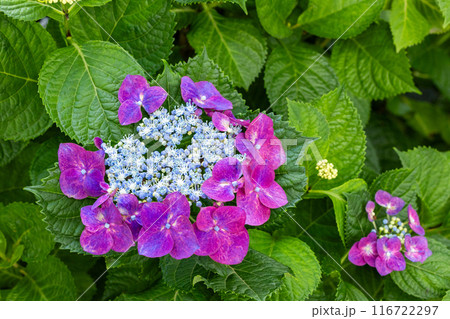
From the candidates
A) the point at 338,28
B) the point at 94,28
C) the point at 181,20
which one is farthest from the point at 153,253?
the point at 338,28

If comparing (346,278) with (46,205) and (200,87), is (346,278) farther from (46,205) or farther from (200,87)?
(46,205)

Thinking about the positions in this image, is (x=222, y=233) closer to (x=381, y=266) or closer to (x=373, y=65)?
(x=381, y=266)

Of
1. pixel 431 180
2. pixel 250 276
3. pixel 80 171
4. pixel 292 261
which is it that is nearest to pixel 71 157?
pixel 80 171

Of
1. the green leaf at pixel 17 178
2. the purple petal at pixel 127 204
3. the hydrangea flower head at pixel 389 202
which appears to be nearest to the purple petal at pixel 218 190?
the purple petal at pixel 127 204

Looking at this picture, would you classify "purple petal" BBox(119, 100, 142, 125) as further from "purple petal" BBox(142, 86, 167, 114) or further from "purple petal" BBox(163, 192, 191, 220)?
"purple petal" BBox(163, 192, 191, 220)

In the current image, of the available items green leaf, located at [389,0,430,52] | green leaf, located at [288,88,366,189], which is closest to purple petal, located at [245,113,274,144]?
green leaf, located at [288,88,366,189]

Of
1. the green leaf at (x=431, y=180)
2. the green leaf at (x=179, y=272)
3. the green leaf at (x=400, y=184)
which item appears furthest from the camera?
the green leaf at (x=431, y=180)

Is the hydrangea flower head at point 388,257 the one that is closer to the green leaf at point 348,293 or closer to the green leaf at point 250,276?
the green leaf at point 348,293
